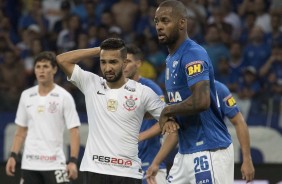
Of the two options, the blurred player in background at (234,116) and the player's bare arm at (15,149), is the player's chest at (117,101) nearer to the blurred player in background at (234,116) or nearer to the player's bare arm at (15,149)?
the blurred player in background at (234,116)

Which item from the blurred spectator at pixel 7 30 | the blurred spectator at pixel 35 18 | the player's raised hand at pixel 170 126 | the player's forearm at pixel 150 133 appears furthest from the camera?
the blurred spectator at pixel 35 18

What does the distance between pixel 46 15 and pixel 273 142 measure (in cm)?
559

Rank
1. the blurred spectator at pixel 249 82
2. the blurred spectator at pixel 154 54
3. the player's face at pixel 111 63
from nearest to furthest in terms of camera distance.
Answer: the player's face at pixel 111 63 → the blurred spectator at pixel 249 82 → the blurred spectator at pixel 154 54

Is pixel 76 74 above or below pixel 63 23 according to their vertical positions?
below

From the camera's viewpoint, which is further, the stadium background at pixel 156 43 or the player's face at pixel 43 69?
the stadium background at pixel 156 43

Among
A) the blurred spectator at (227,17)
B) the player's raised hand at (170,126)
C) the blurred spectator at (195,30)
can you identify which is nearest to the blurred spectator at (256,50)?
the blurred spectator at (227,17)

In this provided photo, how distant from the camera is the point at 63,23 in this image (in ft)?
49.4

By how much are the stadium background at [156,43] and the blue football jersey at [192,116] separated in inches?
209

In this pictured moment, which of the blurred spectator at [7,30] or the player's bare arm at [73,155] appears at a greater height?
the blurred spectator at [7,30]

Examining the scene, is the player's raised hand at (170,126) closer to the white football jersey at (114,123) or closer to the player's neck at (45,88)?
the white football jersey at (114,123)

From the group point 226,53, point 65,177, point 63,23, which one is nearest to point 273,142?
point 226,53

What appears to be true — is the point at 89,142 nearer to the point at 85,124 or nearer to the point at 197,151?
the point at 197,151

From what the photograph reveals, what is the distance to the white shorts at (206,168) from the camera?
21.8 feet

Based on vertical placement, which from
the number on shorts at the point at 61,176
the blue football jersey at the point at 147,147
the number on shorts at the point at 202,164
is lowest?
the number on shorts at the point at 61,176
